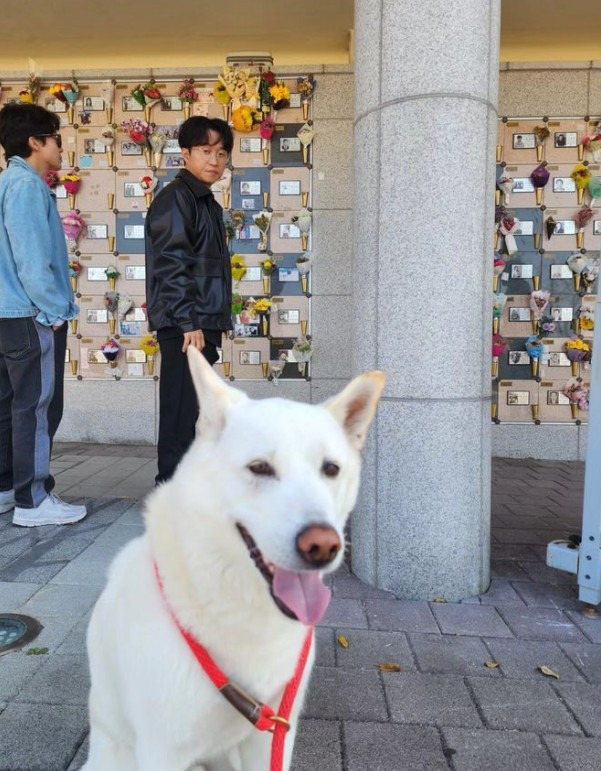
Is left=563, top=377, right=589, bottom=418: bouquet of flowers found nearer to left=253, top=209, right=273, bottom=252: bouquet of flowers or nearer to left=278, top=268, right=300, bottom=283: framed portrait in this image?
left=278, top=268, right=300, bottom=283: framed portrait

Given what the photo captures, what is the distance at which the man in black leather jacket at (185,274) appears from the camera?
11.4 ft

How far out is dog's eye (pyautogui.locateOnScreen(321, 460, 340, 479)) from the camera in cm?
145

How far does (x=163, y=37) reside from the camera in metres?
6.39

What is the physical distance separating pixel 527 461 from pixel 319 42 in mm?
5589

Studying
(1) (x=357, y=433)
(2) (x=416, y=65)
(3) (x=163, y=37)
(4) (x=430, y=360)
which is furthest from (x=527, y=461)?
(3) (x=163, y=37)

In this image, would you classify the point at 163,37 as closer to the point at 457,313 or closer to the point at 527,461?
the point at 457,313

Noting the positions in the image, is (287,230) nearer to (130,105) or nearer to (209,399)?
(130,105)

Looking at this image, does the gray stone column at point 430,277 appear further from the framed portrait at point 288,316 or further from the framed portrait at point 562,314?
the framed portrait at point 562,314

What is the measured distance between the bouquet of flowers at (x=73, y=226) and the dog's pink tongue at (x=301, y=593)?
246 inches

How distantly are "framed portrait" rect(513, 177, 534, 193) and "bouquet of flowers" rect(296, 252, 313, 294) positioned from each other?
2.49 m

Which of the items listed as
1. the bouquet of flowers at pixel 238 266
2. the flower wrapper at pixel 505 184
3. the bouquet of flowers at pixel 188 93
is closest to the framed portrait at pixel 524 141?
the flower wrapper at pixel 505 184

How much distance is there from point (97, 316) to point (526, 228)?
5.25m

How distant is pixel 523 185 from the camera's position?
6258 millimetres

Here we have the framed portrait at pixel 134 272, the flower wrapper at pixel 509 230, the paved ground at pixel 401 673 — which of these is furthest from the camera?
the framed portrait at pixel 134 272
